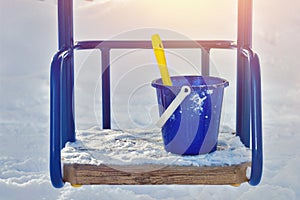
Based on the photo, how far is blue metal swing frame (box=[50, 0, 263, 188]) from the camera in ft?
5.96

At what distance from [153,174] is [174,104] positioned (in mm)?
231

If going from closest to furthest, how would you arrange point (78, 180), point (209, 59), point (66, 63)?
point (78, 180) → point (66, 63) → point (209, 59)

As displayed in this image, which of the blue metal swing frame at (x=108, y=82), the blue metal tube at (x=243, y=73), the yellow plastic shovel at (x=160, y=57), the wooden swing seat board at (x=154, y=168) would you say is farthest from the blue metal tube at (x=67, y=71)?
the blue metal tube at (x=243, y=73)

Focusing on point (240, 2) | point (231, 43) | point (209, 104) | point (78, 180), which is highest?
point (240, 2)

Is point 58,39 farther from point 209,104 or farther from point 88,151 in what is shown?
point 209,104

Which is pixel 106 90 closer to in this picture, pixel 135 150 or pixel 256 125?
pixel 135 150

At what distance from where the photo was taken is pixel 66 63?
2.15m

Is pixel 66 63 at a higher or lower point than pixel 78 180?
higher

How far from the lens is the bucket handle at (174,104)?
73.4 inches

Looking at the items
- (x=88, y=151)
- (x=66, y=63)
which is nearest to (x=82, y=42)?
(x=66, y=63)

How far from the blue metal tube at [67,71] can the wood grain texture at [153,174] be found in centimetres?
31

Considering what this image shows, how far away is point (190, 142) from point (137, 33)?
22.0 inches

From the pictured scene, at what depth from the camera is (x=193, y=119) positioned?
192cm

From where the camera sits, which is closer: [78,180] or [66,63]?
[78,180]
